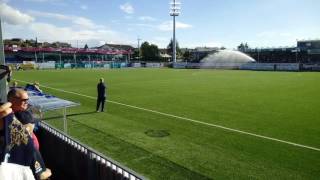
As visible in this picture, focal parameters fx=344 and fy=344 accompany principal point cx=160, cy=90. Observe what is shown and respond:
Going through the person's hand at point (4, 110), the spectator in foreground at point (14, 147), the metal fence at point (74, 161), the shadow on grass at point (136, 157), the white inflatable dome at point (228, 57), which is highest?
the white inflatable dome at point (228, 57)

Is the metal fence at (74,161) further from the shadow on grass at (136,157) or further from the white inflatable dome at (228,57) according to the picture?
the white inflatable dome at (228,57)

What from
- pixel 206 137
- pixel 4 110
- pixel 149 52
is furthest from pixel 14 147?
pixel 149 52

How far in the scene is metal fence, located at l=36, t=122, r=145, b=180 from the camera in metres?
5.95

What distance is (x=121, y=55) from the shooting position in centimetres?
12400

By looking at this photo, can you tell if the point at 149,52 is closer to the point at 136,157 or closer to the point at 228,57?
the point at 228,57

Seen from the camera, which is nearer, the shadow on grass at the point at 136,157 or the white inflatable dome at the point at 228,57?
the shadow on grass at the point at 136,157

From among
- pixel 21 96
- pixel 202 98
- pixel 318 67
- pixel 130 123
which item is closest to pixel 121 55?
pixel 318 67

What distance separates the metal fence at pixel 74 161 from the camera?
595 cm

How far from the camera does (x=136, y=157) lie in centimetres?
1025

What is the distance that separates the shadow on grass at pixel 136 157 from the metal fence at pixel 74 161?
185 centimetres

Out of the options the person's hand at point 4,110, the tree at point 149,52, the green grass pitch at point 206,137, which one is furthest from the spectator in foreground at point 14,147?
the tree at point 149,52

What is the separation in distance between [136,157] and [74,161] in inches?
109

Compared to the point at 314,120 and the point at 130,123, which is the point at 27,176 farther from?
the point at 314,120

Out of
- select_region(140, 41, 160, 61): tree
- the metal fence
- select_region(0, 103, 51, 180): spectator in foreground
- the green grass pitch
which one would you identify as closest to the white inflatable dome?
select_region(140, 41, 160, 61): tree
